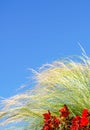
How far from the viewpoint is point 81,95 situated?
5410 mm

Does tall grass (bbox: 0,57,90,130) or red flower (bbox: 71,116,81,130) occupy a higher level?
tall grass (bbox: 0,57,90,130)

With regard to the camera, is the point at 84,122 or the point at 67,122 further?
the point at 67,122

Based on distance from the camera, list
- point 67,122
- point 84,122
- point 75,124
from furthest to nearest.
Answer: point 67,122 < point 75,124 < point 84,122

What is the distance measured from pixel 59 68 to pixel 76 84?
19.5 inches

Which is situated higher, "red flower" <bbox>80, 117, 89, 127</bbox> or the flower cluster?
the flower cluster

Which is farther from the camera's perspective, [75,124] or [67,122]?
[67,122]

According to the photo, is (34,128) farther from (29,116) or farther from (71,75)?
(71,75)

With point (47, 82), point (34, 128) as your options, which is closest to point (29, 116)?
point (34, 128)

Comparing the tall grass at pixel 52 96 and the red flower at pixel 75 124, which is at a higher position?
the tall grass at pixel 52 96

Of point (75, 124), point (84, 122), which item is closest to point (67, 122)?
point (75, 124)

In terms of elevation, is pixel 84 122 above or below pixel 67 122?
below

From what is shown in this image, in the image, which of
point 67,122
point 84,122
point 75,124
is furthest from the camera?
point 67,122

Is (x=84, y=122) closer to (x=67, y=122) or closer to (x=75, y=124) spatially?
(x=75, y=124)

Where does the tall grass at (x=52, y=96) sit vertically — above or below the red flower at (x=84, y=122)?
above
